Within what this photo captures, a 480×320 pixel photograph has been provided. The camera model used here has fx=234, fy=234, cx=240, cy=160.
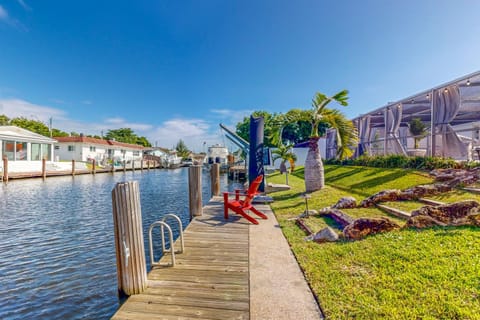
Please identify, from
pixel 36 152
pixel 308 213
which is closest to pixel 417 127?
pixel 308 213

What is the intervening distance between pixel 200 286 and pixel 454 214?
4.93 meters

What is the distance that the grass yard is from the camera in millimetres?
2482

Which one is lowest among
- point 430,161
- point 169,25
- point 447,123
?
point 430,161

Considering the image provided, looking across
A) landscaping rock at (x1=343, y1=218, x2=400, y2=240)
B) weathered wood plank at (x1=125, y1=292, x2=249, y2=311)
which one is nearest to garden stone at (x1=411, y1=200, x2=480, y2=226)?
landscaping rock at (x1=343, y1=218, x2=400, y2=240)

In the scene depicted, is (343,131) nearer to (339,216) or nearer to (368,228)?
(339,216)

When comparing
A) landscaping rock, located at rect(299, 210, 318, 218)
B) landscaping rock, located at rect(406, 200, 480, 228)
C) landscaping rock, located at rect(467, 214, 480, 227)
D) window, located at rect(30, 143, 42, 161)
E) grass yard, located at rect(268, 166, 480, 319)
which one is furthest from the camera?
window, located at rect(30, 143, 42, 161)

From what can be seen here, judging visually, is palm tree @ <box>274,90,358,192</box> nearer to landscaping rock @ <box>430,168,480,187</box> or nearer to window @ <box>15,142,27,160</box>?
landscaping rock @ <box>430,168,480,187</box>

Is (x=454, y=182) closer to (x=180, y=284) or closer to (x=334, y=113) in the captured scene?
(x=334, y=113)

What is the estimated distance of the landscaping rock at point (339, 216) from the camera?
5.62 m

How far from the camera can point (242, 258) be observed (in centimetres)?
414

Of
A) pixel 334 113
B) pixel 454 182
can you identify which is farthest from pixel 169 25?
pixel 454 182

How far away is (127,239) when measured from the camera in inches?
118

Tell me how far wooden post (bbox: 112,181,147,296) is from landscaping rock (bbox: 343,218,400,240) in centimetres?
380

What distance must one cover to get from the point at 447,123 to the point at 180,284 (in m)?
13.5
